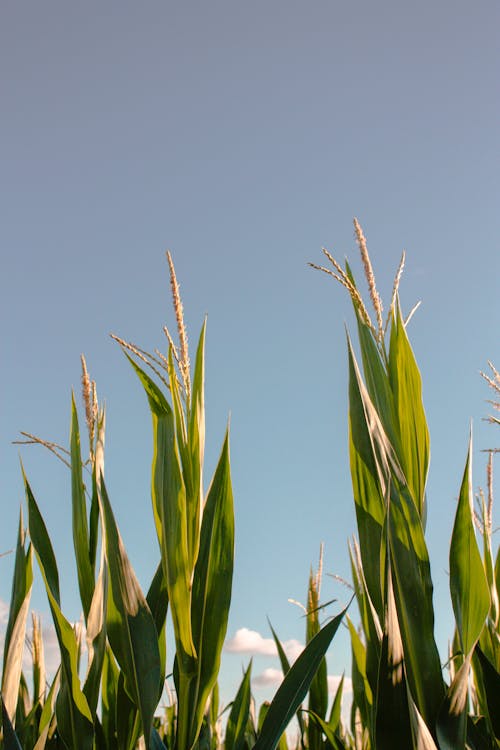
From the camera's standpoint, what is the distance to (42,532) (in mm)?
1560

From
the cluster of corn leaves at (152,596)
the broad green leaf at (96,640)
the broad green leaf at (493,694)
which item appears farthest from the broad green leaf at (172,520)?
the broad green leaf at (493,694)

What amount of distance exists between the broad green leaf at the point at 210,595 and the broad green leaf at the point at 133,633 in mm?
88

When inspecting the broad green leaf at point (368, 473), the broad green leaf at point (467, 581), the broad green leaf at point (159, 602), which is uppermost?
the broad green leaf at point (368, 473)

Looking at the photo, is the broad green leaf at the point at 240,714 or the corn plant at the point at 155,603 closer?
the corn plant at the point at 155,603

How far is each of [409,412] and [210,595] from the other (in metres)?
0.59

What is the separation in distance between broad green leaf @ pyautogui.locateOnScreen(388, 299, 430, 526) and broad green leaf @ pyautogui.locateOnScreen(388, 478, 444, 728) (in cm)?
9

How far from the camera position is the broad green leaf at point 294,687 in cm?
130

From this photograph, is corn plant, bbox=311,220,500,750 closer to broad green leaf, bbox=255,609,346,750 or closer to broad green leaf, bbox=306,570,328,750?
broad green leaf, bbox=255,609,346,750

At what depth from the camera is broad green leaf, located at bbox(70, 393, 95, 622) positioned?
4.87 feet

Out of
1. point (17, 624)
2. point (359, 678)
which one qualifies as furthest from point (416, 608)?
point (17, 624)

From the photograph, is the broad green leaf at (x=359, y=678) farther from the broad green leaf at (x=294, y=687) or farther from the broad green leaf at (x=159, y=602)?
the broad green leaf at (x=159, y=602)

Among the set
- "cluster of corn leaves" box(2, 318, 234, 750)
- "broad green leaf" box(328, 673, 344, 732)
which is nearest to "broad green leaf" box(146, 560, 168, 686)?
"cluster of corn leaves" box(2, 318, 234, 750)

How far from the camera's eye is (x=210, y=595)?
138 centimetres

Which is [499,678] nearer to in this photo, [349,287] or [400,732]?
[400,732]
